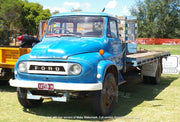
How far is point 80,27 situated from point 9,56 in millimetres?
2440

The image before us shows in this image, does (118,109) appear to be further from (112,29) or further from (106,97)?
(112,29)

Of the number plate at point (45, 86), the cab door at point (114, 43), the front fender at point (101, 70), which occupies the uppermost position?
the cab door at point (114, 43)

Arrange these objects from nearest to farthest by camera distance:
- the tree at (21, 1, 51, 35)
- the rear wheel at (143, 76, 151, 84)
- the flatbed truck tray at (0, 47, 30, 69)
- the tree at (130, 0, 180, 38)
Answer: the flatbed truck tray at (0, 47, 30, 69), the rear wheel at (143, 76, 151, 84), the tree at (21, 1, 51, 35), the tree at (130, 0, 180, 38)

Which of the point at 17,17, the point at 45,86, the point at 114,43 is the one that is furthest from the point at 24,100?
the point at 17,17

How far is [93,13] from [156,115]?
9.07ft

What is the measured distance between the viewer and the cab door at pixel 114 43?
6.30 meters

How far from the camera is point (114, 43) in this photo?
6496 mm

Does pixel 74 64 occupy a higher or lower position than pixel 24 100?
higher

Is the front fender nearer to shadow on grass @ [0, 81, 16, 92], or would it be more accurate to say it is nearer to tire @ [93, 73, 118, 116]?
tire @ [93, 73, 118, 116]

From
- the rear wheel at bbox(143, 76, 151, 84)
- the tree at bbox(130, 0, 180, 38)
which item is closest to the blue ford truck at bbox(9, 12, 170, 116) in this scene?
the rear wheel at bbox(143, 76, 151, 84)

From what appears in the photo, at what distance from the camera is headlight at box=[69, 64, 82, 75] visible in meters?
5.15

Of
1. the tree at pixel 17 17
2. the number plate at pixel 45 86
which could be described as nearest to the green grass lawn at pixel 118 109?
the number plate at pixel 45 86

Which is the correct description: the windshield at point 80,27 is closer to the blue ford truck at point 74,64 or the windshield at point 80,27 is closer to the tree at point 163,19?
the blue ford truck at point 74,64

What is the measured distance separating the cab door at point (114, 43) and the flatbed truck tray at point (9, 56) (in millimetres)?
2475
